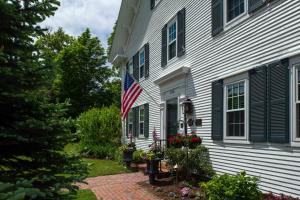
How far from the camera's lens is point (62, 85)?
→ 3316cm

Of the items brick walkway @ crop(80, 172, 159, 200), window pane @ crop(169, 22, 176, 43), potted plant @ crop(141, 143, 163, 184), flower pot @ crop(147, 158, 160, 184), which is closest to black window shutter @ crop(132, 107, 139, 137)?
brick walkway @ crop(80, 172, 159, 200)

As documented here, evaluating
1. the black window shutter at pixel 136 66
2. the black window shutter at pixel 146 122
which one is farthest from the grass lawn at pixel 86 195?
the black window shutter at pixel 136 66

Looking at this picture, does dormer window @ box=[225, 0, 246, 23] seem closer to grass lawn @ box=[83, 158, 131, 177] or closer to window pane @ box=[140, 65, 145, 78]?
grass lawn @ box=[83, 158, 131, 177]

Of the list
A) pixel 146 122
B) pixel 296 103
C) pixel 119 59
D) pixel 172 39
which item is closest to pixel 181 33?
pixel 172 39

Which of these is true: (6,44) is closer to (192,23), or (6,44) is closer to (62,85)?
(192,23)

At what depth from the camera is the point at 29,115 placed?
410cm

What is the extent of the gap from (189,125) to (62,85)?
23.6 metres

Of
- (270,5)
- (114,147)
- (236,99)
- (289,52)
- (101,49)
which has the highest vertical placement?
(101,49)

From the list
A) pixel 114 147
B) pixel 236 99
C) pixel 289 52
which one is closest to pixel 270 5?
pixel 289 52

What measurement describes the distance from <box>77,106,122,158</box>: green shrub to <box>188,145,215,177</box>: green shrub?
8875 mm

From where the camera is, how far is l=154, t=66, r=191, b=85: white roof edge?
11.8 m

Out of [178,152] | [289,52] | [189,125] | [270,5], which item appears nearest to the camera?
[289,52]

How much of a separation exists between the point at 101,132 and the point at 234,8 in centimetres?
1154

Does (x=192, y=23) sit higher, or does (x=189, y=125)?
(x=192, y=23)
